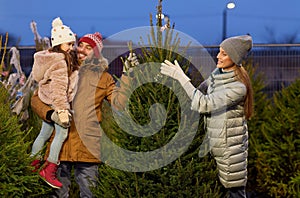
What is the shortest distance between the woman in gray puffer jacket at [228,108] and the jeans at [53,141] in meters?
1.12

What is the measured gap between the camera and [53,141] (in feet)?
16.4

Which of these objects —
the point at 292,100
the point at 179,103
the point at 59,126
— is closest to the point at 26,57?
the point at 292,100

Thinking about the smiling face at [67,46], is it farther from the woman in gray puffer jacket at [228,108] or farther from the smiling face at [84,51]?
the woman in gray puffer jacket at [228,108]

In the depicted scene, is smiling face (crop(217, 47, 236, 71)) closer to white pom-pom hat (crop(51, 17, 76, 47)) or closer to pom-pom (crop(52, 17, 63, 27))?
white pom-pom hat (crop(51, 17, 76, 47))

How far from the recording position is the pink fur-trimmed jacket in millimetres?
4875

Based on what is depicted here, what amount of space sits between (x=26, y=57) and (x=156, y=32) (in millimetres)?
6963

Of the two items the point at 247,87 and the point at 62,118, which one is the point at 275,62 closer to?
the point at 247,87

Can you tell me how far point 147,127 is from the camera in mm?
4504

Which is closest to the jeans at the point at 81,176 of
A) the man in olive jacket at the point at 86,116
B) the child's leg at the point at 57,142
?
the man in olive jacket at the point at 86,116

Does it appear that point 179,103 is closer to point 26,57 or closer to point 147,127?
point 147,127

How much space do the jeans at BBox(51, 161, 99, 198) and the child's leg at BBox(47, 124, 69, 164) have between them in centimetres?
18

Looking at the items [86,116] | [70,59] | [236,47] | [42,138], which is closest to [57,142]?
[42,138]

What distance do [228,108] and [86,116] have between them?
128 centimetres

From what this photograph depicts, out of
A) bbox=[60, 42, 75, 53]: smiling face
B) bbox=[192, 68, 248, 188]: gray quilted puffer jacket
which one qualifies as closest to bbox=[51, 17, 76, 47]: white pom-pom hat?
bbox=[60, 42, 75, 53]: smiling face
